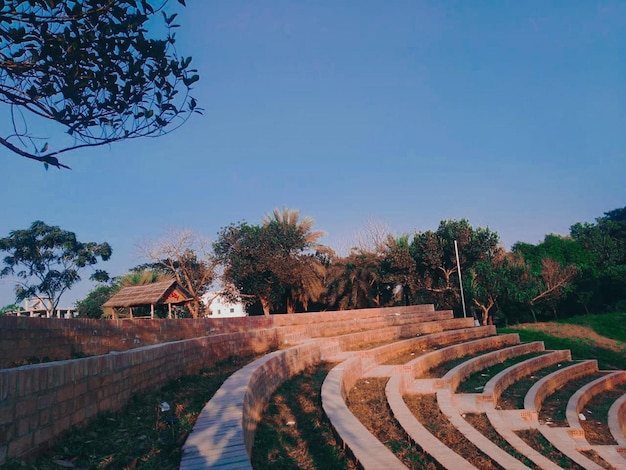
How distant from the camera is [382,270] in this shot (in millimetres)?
29469

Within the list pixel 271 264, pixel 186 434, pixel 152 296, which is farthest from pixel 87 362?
pixel 271 264

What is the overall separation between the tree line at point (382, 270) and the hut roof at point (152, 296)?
19.1ft

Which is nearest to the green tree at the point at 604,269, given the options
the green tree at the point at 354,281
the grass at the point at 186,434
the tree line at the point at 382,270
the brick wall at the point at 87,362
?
the tree line at the point at 382,270

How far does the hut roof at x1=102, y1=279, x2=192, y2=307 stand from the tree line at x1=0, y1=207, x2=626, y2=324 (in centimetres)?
584

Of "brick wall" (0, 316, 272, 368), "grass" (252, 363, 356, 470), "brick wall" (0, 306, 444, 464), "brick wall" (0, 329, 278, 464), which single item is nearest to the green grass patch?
"brick wall" (0, 306, 444, 464)

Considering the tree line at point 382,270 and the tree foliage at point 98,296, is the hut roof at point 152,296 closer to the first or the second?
the tree line at point 382,270

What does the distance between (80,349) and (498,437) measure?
22.9ft

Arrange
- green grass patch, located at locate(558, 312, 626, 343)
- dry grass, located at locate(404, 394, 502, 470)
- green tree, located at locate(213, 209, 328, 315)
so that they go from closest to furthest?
dry grass, located at locate(404, 394, 502, 470) → green grass patch, located at locate(558, 312, 626, 343) → green tree, located at locate(213, 209, 328, 315)

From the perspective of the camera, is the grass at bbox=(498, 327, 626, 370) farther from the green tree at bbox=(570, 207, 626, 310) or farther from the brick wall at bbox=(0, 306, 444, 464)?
the brick wall at bbox=(0, 306, 444, 464)

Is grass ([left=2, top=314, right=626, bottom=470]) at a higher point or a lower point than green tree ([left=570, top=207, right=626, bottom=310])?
lower

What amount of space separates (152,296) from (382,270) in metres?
14.4

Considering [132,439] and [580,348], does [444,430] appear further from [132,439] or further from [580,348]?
[580,348]

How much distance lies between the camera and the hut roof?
64.8 feet

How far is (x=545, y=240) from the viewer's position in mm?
35375
